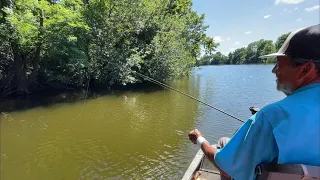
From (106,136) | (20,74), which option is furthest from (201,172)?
(20,74)

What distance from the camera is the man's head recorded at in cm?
128

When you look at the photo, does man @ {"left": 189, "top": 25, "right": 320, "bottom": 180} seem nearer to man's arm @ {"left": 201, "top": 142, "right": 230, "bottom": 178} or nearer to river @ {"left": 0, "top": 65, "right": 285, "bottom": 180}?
man's arm @ {"left": 201, "top": 142, "right": 230, "bottom": 178}

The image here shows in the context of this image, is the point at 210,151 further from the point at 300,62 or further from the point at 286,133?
the point at 300,62

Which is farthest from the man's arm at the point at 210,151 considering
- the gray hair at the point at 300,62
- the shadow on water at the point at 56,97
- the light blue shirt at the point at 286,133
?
the shadow on water at the point at 56,97

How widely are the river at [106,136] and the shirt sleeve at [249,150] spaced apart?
17.2 feet

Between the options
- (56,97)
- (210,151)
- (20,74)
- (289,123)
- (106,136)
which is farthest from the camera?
(20,74)

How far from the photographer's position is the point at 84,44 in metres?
19.5

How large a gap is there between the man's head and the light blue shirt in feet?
0.20

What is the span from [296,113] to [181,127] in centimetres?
939

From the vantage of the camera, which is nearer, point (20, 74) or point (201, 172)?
point (201, 172)

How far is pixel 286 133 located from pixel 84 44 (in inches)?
775

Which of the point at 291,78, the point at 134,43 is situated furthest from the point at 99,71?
the point at 291,78

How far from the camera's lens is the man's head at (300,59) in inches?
50.4

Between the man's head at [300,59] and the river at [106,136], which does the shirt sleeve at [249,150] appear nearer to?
the man's head at [300,59]
